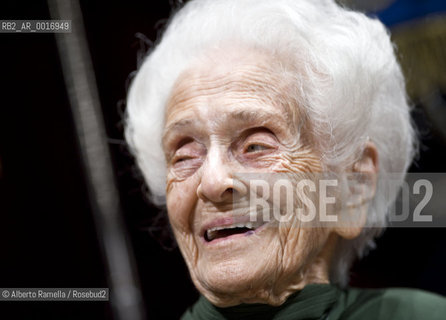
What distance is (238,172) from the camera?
1134 millimetres

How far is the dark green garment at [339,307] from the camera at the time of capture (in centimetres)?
116

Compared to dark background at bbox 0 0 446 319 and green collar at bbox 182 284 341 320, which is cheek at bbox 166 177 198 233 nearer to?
green collar at bbox 182 284 341 320

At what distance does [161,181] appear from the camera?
1520mm

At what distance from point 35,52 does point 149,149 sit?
2.99ft

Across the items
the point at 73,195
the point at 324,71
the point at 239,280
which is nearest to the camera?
the point at 239,280

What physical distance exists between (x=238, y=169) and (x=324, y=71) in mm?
330

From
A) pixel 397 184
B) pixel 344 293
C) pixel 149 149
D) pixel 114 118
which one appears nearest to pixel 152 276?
pixel 114 118

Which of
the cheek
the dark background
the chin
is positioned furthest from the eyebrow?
the dark background

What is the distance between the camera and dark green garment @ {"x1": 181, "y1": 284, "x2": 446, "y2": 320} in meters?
1.16

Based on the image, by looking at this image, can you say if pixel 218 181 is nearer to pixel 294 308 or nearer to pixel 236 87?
pixel 236 87

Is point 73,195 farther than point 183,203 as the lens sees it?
Yes

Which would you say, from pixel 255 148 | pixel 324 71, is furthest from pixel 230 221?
pixel 324 71

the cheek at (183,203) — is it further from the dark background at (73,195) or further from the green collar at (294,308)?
the dark background at (73,195)

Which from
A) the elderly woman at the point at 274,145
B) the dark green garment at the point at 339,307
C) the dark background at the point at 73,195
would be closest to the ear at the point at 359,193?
the elderly woman at the point at 274,145
